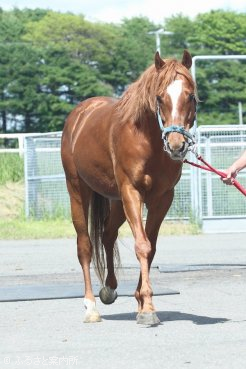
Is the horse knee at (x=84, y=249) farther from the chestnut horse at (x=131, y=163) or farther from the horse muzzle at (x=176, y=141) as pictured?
the horse muzzle at (x=176, y=141)

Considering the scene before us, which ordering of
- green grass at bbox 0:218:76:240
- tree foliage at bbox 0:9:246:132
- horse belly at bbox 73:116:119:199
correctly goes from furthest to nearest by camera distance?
1. tree foliage at bbox 0:9:246:132
2. green grass at bbox 0:218:76:240
3. horse belly at bbox 73:116:119:199

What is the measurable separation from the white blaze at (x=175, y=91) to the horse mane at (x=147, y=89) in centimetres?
4

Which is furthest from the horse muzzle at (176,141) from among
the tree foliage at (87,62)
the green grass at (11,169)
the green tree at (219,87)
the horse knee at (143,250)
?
the green tree at (219,87)

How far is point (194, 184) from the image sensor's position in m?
22.6

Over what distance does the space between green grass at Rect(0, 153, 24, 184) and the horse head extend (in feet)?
68.5

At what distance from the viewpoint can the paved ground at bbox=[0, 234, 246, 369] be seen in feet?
22.8

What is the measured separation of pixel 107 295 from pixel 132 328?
1.43 meters

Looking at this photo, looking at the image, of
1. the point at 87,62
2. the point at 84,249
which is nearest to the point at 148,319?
the point at 84,249

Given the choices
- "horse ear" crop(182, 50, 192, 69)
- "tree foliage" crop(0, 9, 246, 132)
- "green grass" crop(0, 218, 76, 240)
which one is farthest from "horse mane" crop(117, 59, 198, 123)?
"tree foliage" crop(0, 9, 246, 132)

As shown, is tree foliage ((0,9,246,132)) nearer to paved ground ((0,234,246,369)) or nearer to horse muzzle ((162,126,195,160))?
paved ground ((0,234,246,369))

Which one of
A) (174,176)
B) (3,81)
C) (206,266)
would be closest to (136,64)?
(3,81)

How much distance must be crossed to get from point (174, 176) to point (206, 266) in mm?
5313

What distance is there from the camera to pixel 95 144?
32.8 feet

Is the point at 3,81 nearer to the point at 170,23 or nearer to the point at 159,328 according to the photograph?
the point at 170,23
